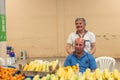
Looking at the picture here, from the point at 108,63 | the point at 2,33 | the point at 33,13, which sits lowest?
the point at 108,63

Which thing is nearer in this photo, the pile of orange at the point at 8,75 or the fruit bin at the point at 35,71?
the pile of orange at the point at 8,75

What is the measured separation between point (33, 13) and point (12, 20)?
26.0 inches

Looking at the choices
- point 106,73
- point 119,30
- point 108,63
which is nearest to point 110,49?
point 119,30

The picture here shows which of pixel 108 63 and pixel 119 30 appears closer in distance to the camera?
pixel 108 63

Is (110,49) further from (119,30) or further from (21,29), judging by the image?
(21,29)

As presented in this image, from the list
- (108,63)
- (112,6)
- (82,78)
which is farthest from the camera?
(112,6)

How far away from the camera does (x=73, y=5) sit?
28.4 ft

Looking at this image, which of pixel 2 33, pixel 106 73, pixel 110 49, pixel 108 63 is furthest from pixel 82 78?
pixel 110 49

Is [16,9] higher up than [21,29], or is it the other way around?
[16,9]

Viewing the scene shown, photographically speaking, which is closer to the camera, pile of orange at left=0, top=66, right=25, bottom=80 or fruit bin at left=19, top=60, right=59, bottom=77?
pile of orange at left=0, top=66, right=25, bottom=80

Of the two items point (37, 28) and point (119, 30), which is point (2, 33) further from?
point (119, 30)

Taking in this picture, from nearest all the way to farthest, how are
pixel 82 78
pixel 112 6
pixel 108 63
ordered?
pixel 82 78, pixel 108 63, pixel 112 6

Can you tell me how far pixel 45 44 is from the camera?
8797 mm

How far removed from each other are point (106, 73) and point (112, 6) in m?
5.72
